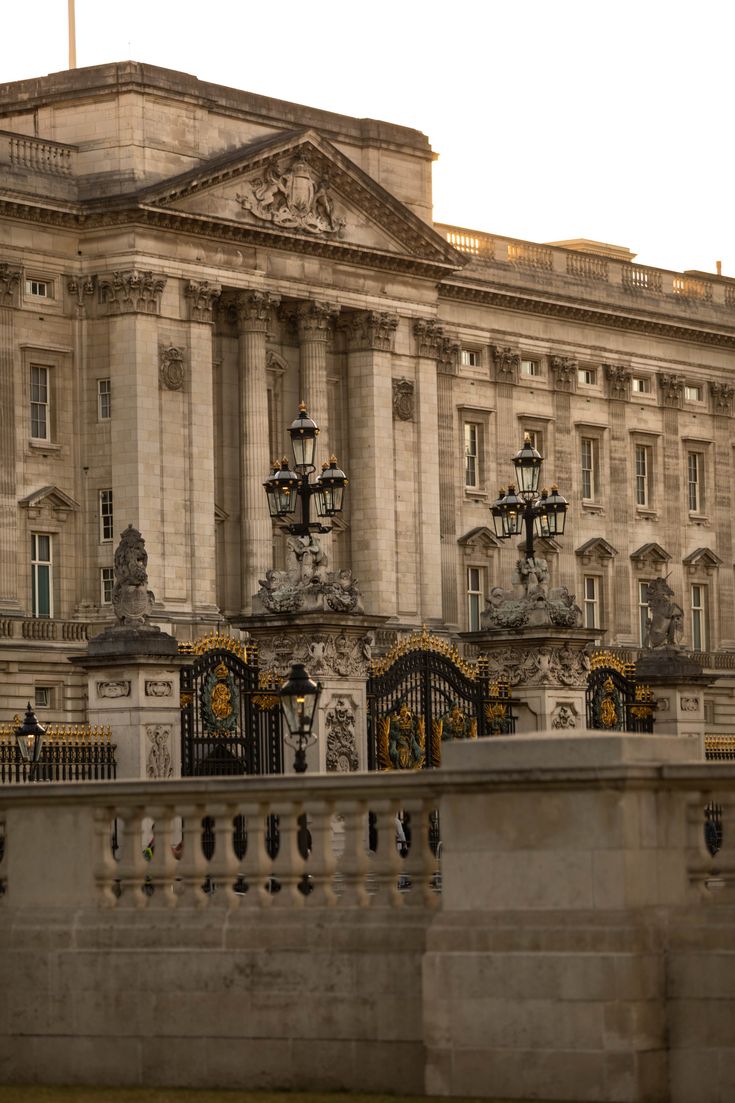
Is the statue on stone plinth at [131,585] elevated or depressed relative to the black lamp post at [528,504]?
depressed

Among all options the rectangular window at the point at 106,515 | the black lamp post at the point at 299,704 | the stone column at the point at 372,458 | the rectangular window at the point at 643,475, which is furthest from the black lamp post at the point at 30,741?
the rectangular window at the point at 643,475

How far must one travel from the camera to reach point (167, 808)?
18.3 meters

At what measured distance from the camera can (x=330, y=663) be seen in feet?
119

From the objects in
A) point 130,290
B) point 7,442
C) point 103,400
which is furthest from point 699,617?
point 7,442

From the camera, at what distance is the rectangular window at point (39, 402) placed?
72.9 meters

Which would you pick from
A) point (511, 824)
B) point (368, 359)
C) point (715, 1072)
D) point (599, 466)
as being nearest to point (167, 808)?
point (511, 824)

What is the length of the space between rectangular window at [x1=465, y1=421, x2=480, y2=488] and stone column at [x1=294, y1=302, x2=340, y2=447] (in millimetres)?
7863

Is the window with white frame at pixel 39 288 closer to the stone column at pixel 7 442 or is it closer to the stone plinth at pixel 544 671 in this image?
the stone column at pixel 7 442

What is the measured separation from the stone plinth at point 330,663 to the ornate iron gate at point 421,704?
620mm

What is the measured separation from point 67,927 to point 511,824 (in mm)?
3184

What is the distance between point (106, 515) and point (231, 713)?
3818 cm

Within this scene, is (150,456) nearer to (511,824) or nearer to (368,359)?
(368,359)

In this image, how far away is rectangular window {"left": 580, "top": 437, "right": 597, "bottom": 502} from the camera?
298 feet

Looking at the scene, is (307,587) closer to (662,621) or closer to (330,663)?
(330,663)
